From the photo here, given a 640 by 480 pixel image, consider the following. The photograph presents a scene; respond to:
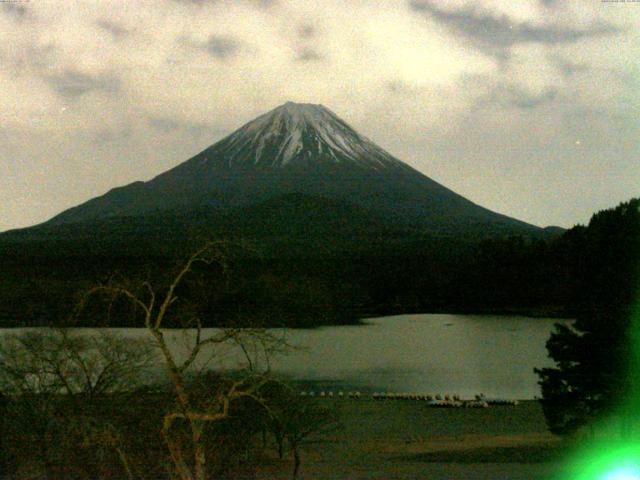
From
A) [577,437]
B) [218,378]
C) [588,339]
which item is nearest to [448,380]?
[577,437]

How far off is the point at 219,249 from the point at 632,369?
885 centimetres

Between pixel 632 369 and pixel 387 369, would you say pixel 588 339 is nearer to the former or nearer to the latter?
pixel 632 369

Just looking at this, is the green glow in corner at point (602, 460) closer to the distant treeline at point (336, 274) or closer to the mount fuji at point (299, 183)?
the distant treeline at point (336, 274)

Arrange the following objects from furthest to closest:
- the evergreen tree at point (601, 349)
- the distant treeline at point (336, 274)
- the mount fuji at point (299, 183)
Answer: the mount fuji at point (299, 183), the distant treeline at point (336, 274), the evergreen tree at point (601, 349)

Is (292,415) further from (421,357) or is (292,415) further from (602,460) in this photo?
(421,357)

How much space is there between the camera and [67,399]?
31.7ft

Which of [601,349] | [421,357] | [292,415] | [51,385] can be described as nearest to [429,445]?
[292,415]

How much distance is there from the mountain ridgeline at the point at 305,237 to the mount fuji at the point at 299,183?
228mm

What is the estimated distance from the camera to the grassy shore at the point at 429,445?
43.6 ft

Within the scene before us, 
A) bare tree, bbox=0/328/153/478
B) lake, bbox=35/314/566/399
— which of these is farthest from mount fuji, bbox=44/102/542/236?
bare tree, bbox=0/328/153/478

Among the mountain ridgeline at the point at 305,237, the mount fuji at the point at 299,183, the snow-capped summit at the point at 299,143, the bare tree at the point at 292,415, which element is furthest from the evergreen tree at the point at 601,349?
the snow-capped summit at the point at 299,143

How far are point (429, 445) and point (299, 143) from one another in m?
116

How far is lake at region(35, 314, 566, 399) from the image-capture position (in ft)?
103

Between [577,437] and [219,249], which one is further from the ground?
[219,249]
